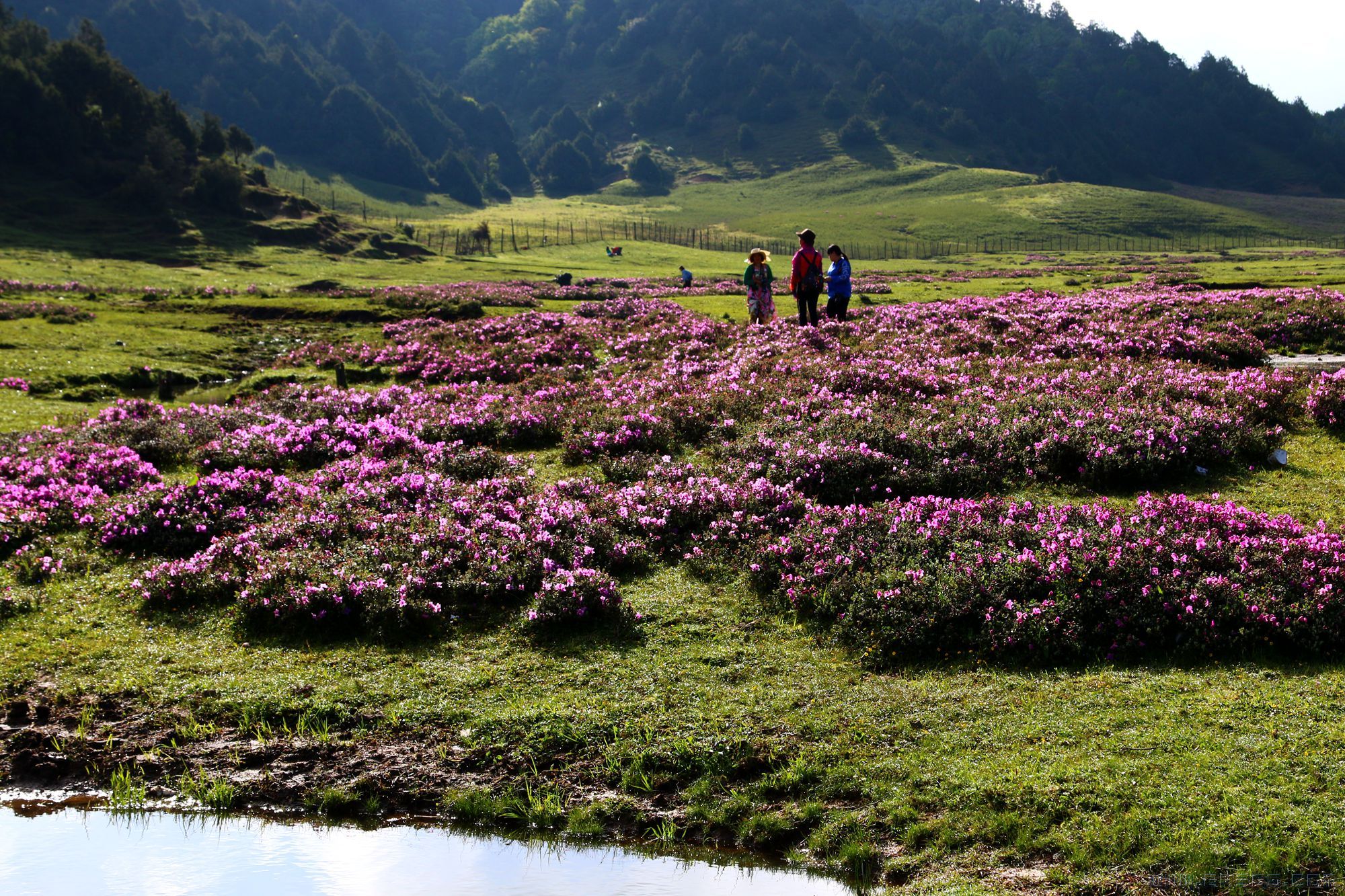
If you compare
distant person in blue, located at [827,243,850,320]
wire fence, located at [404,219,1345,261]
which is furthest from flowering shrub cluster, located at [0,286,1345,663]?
wire fence, located at [404,219,1345,261]

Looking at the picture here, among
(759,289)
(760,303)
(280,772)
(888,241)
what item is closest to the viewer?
(280,772)

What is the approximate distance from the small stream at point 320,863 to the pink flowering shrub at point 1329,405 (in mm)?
15132

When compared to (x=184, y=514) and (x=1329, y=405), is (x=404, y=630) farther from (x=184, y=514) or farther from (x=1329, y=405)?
(x=1329, y=405)

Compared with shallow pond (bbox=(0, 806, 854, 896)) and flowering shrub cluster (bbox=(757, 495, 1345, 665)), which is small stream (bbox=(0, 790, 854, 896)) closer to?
shallow pond (bbox=(0, 806, 854, 896))

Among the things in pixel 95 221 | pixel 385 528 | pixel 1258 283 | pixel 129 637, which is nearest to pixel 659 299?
pixel 1258 283

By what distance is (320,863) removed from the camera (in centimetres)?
739

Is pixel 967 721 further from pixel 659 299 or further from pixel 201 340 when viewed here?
pixel 659 299

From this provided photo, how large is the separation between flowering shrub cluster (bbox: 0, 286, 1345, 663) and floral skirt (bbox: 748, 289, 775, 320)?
6.06 m

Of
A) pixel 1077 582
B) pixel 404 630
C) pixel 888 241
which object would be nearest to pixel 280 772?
pixel 404 630

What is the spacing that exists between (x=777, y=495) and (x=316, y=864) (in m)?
8.27

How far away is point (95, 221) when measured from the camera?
10625 centimetres

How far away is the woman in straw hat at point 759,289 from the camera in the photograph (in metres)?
29.3

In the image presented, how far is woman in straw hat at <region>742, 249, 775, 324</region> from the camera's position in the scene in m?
29.3

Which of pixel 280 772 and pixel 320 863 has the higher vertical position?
pixel 280 772
